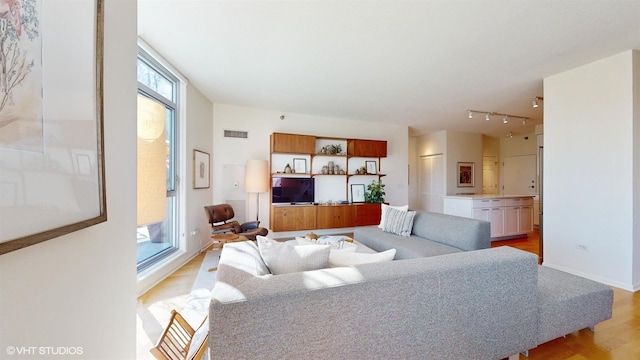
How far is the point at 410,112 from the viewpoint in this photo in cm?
524

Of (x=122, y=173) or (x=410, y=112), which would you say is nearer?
(x=122, y=173)

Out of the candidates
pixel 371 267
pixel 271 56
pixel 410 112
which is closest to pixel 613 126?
pixel 410 112

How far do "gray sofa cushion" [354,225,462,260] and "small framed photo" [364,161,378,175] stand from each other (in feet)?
8.46

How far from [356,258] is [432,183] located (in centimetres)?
656

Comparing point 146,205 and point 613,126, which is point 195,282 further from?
point 613,126

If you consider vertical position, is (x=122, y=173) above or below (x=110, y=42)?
below

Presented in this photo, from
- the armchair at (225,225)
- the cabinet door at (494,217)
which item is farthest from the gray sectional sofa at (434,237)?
the cabinet door at (494,217)

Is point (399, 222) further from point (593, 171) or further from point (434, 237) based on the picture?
point (593, 171)

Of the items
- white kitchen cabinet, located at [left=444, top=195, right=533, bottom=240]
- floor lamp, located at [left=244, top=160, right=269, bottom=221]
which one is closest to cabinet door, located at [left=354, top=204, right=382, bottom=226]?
white kitchen cabinet, located at [left=444, top=195, right=533, bottom=240]

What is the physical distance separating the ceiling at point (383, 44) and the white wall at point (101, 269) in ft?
4.71

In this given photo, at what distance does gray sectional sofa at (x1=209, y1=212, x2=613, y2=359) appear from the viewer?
3.39 ft

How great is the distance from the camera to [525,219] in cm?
530

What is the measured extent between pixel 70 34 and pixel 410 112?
5.43m

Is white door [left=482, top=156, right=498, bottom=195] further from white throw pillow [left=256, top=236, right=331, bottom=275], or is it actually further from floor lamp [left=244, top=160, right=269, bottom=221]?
white throw pillow [left=256, top=236, right=331, bottom=275]
